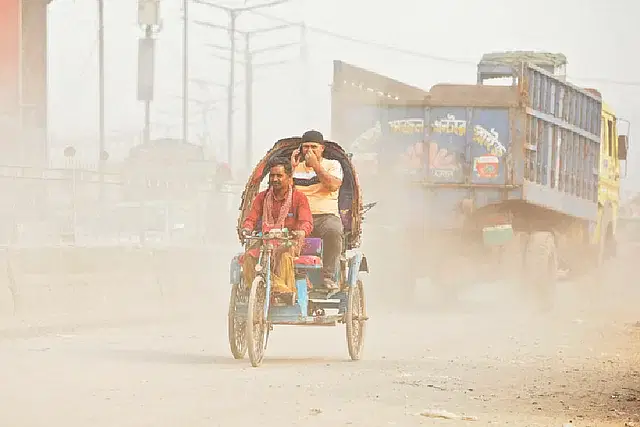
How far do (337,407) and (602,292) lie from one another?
1747 cm

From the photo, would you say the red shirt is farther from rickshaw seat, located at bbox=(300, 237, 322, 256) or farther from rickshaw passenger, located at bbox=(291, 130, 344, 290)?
rickshaw passenger, located at bbox=(291, 130, 344, 290)

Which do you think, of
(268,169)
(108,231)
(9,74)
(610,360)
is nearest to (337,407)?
(268,169)

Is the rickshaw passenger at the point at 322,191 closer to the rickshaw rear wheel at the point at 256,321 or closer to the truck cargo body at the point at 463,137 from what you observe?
the rickshaw rear wheel at the point at 256,321

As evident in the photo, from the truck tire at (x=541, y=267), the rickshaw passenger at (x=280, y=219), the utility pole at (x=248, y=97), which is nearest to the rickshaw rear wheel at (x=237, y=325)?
the rickshaw passenger at (x=280, y=219)

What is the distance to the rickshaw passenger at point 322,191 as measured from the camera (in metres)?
12.5

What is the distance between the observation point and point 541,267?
807 inches

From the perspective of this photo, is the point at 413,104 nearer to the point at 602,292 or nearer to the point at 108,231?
the point at 602,292

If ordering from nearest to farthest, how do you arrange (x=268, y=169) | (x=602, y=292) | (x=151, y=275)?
(x=268, y=169), (x=151, y=275), (x=602, y=292)

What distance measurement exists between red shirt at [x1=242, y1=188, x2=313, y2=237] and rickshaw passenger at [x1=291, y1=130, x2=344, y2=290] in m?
0.37

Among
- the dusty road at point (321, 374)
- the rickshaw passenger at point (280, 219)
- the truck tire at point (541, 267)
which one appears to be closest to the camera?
the dusty road at point (321, 374)

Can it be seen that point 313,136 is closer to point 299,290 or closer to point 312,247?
point 312,247

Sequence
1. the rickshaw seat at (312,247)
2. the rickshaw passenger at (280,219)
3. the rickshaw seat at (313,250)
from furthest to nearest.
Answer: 1. the rickshaw seat at (312,247)
2. the rickshaw seat at (313,250)
3. the rickshaw passenger at (280,219)

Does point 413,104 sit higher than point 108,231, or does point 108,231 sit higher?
point 413,104

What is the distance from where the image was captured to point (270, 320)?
12.0 m
